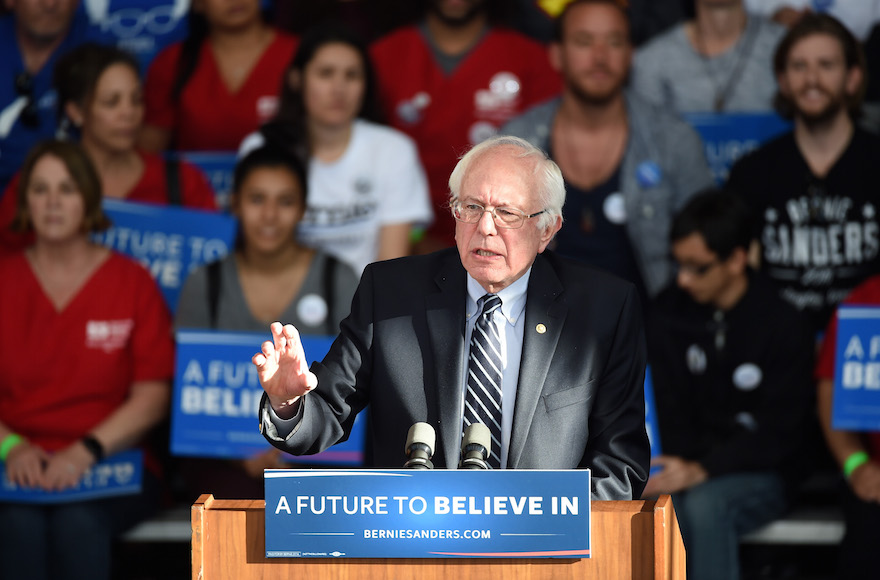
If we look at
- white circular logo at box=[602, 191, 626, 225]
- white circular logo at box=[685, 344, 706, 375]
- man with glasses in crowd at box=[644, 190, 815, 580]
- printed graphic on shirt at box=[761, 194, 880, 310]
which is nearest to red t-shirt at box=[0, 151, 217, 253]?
white circular logo at box=[602, 191, 626, 225]

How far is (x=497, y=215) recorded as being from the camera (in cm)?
238

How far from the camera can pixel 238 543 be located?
2.04 meters

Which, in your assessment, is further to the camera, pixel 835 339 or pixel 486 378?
pixel 835 339

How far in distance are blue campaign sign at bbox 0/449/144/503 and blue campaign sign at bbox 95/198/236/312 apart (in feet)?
2.42

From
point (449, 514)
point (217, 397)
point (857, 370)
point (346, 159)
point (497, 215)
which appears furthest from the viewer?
point (346, 159)

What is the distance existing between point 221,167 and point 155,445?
1.25 metres

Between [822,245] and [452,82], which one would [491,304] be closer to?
[822,245]

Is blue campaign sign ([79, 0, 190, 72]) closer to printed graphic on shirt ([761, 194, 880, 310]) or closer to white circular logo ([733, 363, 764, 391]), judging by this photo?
printed graphic on shirt ([761, 194, 880, 310])

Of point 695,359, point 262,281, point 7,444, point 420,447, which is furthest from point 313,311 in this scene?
point 420,447

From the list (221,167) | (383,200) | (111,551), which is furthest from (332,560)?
(221,167)

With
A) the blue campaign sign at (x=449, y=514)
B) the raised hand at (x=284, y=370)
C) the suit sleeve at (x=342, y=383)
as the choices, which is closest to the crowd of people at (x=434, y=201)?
the suit sleeve at (x=342, y=383)

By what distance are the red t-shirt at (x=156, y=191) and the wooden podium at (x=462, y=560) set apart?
3.13 metres

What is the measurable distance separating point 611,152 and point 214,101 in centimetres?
177

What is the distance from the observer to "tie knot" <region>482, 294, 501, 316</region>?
8.19 feet
